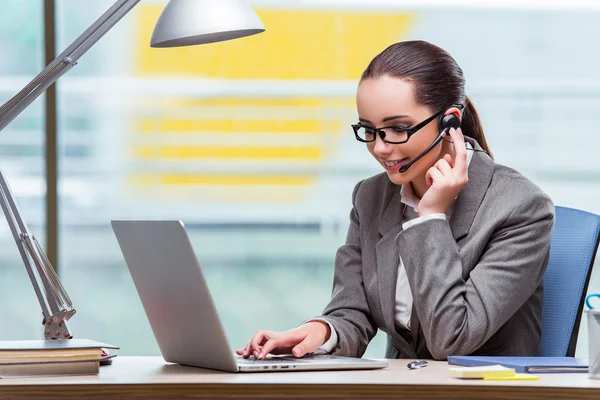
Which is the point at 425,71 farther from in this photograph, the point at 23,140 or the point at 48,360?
the point at 23,140

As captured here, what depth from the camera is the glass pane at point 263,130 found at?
4125 mm

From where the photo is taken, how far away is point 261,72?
13.6ft

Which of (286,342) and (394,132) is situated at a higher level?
(394,132)

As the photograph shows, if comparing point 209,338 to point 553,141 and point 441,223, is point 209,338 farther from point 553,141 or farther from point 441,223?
point 553,141

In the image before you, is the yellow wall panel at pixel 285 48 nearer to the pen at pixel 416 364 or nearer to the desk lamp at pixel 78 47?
the desk lamp at pixel 78 47

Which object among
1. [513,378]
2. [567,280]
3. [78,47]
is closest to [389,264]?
[567,280]

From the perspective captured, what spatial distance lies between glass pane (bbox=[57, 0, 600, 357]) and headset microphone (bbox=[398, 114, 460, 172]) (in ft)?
8.06

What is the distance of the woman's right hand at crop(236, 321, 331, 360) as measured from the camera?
147cm

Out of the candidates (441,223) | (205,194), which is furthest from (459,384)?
(205,194)

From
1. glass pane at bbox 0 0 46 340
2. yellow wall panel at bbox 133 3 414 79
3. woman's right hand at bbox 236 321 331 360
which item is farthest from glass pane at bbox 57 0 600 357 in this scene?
woman's right hand at bbox 236 321 331 360

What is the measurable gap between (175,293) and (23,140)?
2.83 meters

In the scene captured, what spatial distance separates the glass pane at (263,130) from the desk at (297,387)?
9.62 ft

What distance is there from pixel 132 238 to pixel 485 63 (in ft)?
10.0

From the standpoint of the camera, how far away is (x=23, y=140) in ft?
13.0
